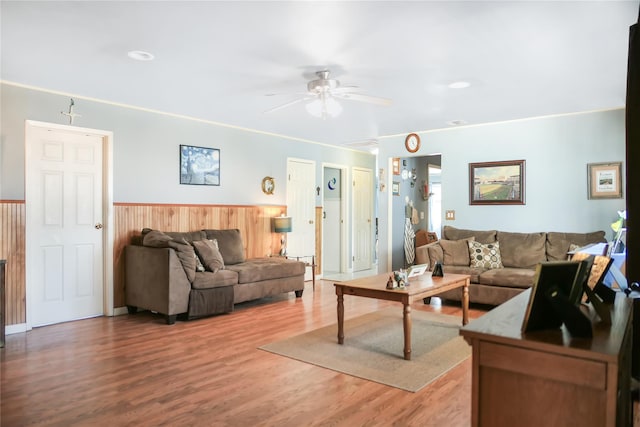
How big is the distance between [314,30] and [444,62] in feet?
4.04

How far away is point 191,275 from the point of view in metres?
4.71

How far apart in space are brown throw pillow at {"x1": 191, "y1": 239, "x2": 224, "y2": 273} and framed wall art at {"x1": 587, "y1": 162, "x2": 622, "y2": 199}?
4594 millimetres

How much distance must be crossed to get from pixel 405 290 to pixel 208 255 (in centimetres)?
256

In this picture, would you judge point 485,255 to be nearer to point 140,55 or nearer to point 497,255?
point 497,255

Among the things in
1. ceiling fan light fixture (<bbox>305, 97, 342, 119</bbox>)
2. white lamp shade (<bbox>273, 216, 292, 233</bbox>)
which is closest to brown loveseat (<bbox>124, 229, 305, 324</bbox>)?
white lamp shade (<bbox>273, 216, 292, 233</bbox>)

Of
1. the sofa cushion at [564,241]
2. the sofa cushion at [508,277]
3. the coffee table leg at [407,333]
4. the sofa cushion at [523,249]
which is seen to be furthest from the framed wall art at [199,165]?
the sofa cushion at [564,241]

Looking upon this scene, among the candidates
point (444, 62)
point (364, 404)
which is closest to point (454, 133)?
point (444, 62)

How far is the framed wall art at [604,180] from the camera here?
17.1ft

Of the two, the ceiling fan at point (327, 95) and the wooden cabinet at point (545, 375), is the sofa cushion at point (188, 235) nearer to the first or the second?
the ceiling fan at point (327, 95)

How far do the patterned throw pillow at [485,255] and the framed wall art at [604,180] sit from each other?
4.26ft

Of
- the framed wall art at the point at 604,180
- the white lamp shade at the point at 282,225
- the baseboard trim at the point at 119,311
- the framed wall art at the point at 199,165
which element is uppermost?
the framed wall art at the point at 199,165

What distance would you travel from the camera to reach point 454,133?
21.1 ft

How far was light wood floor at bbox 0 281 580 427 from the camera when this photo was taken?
2500 millimetres

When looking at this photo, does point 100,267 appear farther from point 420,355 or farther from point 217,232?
point 420,355
